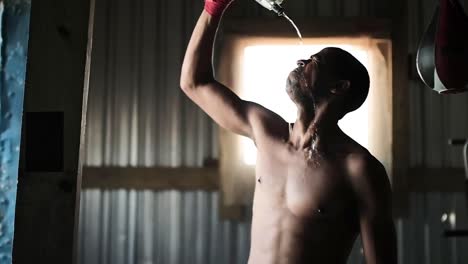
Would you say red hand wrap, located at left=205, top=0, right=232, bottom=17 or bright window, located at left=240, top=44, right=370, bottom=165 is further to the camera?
bright window, located at left=240, top=44, right=370, bottom=165

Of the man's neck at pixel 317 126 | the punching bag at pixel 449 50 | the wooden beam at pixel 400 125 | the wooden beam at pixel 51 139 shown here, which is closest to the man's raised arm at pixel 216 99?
the man's neck at pixel 317 126

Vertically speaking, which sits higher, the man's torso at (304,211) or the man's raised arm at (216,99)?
the man's raised arm at (216,99)

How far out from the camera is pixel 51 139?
110cm

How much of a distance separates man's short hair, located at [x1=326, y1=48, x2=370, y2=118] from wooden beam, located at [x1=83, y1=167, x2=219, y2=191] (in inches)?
49.1

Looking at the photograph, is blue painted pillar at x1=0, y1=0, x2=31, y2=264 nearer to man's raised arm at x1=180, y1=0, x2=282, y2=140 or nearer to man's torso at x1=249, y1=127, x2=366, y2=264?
man's raised arm at x1=180, y1=0, x2=282, y2=140

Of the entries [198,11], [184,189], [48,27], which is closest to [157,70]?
[198,11]

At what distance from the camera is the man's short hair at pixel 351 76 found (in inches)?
48.8

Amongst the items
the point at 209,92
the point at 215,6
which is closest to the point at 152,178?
the point at 209,92

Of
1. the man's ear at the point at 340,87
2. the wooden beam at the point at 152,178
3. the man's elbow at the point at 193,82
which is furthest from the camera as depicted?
the wooden beam at the point at 152,178

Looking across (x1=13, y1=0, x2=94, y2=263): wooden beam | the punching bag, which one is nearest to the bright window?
the punching bag

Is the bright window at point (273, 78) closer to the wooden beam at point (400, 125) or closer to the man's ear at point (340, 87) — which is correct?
the wooden beam at point (400, 125)

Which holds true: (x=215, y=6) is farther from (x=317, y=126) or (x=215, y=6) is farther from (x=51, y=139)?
(x=51, y=139)

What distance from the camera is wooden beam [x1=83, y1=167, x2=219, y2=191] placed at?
7.91 feet

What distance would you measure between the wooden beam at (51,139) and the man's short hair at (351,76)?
2.06 feet
